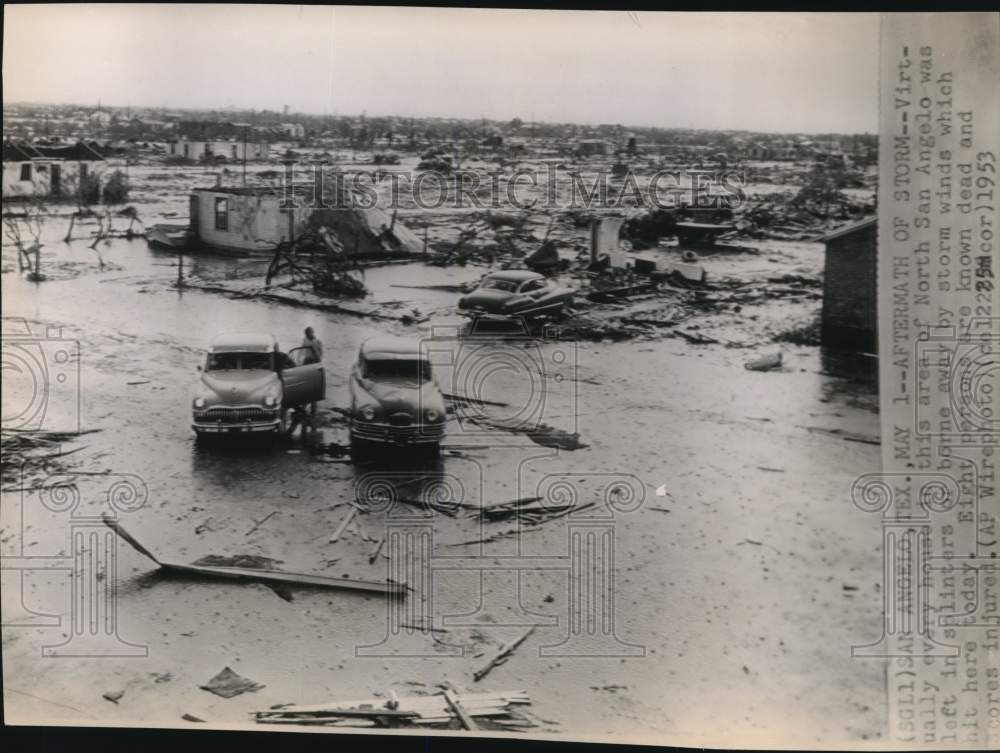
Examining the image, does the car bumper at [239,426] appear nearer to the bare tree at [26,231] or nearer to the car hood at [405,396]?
the car hood at [405,396]

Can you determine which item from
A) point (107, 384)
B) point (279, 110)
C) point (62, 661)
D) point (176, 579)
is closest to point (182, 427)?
point (107, 384)

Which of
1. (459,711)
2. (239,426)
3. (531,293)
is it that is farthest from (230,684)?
(531,293)

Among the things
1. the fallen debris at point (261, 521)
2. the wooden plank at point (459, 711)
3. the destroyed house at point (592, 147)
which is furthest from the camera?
the destroyed house at point (592, 147)

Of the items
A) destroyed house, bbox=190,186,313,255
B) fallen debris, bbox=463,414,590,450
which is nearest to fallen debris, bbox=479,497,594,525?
fallen debris, bbox=463,414,590,450

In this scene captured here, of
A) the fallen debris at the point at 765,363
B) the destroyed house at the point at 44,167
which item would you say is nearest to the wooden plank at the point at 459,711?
the fallen debris at the point at 765,363

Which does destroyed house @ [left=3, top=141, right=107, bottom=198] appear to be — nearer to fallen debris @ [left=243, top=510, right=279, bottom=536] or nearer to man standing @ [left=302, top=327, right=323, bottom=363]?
man standing @ [left=302, top=327, right=323, bottom=363]
